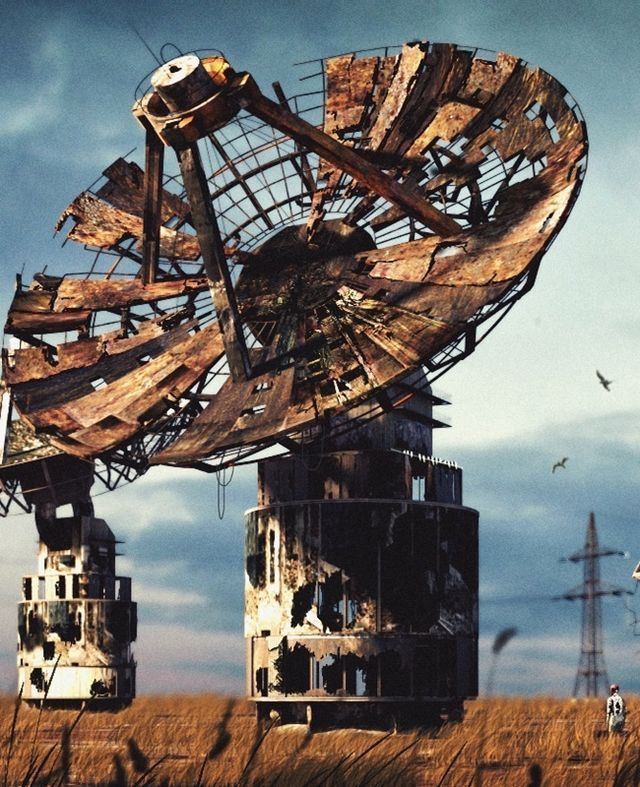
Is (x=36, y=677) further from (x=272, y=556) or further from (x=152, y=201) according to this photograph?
(x=152, y=201)

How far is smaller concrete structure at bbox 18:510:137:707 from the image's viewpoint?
6862cm

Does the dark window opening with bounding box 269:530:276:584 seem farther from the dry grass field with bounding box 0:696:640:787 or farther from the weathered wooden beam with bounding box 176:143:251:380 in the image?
the weathered wooden beam with bounding box 176:143:251:380

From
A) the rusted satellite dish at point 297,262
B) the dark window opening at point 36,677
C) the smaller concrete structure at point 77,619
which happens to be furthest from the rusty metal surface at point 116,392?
the dark window opening at point 36,677

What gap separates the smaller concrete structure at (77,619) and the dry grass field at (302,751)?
2.34 metres

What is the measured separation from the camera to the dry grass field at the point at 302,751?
987cm

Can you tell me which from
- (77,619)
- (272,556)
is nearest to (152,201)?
(272,556)

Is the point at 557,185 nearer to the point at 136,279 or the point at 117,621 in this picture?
the point at 136,279

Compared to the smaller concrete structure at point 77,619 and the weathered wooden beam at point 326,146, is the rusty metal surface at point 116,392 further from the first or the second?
the smaller concrete structure at point 77,619

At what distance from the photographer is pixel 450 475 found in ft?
183

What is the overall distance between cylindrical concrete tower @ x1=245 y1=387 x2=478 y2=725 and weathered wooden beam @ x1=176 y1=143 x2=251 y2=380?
1208 centimetres

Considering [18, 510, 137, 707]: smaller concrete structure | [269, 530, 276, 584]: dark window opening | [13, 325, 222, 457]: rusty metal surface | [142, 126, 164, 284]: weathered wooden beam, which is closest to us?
[142, 126, 164, 284]: weathered wooden beam

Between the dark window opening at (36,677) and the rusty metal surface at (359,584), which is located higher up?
the rusty metal surface at (359,584)

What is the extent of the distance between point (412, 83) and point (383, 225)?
5.87 metres

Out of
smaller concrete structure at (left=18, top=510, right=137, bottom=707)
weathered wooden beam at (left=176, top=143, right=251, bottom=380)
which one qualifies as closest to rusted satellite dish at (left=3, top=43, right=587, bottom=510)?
weathered wooden beam at (left=176, top=143, right=251, bottom=380)
